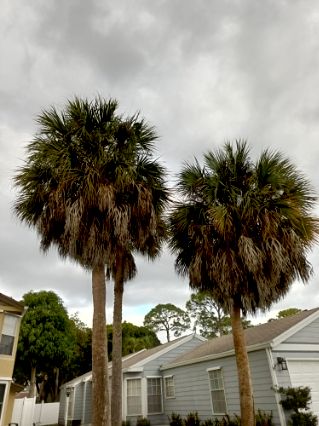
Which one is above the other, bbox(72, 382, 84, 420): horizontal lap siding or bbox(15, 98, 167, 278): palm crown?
bbox(15, 98, 167, 278): palm crown

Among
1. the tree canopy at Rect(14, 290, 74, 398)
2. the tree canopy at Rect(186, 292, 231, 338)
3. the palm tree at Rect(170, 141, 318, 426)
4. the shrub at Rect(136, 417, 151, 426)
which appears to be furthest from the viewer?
the tree canopy at Rect(186, 292, 231, 338)

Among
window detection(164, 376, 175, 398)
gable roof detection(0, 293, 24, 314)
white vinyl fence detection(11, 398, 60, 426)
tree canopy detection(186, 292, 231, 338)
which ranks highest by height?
tree canopy detection(186, 292, 231, 338)

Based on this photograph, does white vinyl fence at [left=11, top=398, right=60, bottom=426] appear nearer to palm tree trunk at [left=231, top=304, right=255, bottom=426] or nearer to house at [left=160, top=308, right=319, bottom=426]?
house at [left=160, top=308, right=319, bottom=426]

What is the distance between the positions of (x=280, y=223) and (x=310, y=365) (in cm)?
610

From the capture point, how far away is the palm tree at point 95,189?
9008 mm

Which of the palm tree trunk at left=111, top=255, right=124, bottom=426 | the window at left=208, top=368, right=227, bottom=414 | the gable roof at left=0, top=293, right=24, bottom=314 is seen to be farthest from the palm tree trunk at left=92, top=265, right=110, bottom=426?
the gable roof at left=0, top=293, right=24, bottom=314

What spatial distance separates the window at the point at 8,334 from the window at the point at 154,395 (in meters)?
8.03

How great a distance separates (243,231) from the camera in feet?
32.7

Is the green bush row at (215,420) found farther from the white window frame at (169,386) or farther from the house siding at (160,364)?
the house siding at (160,364)

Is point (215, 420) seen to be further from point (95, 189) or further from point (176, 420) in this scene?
point (95, 189)

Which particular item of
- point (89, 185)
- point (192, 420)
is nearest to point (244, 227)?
point (89, 185)

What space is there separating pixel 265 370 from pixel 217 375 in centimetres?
325

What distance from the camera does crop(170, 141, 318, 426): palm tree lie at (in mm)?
9477

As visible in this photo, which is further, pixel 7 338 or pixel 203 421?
pixel 7 338
